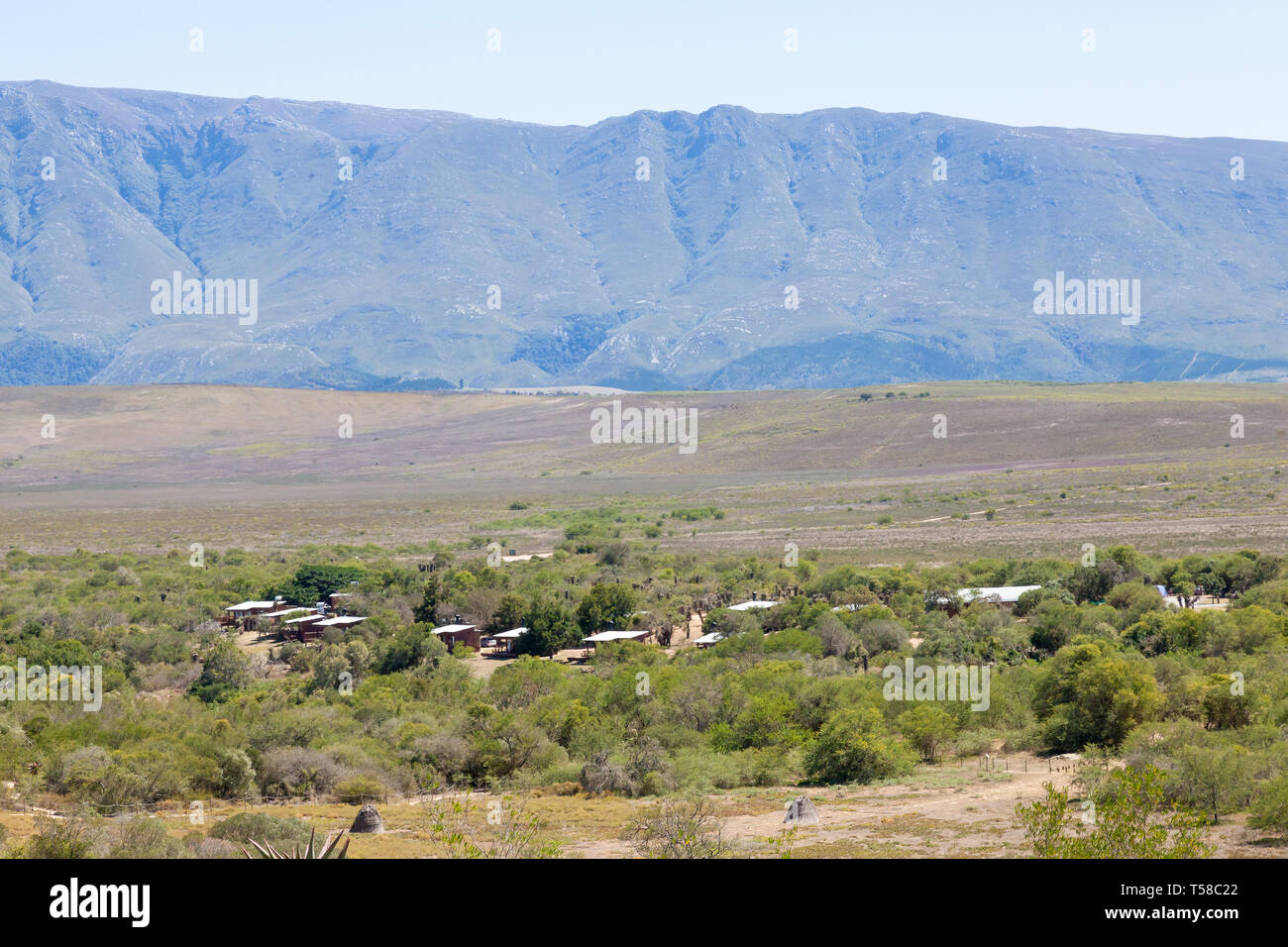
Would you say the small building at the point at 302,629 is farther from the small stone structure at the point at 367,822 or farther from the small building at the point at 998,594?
the small stone structure at the point at 367,822

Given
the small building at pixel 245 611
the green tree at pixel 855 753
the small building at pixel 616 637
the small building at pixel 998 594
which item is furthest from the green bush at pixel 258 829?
the small building at pixel 245 611

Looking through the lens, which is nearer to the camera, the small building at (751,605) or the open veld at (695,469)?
the small building at (751,605)

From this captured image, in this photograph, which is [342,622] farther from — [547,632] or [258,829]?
[258,829]

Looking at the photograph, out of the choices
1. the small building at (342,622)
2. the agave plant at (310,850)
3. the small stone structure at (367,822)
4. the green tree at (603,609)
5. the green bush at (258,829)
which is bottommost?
the small building at (342,622)

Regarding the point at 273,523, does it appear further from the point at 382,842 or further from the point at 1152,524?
the point at 382,842

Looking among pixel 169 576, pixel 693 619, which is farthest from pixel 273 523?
pixel 693 619

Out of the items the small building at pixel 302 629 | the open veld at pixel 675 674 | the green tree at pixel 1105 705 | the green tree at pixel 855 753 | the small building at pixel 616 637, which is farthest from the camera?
the small building at pixel 302 629

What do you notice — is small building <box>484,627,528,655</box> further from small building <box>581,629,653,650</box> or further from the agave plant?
the agave plant

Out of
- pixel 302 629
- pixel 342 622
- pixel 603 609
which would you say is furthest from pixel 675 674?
pixel 302 629
